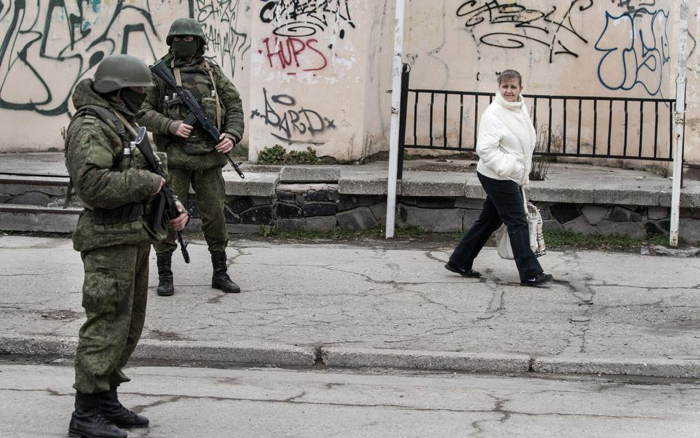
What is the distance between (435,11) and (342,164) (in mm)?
2425

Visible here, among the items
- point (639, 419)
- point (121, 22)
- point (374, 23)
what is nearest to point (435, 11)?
point (374, 23)

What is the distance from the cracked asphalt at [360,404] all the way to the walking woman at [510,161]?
2.12 m

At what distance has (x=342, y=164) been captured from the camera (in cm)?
1248

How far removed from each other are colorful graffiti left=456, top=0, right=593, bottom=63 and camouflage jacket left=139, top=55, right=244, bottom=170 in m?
5.87

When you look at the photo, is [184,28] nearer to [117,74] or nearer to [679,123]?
[117,74]

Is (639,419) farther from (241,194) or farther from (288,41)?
(288,41)

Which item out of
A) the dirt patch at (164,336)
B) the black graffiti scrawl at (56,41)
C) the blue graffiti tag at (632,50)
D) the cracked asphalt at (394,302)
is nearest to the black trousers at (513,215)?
the cracked asphalt at (394,302)

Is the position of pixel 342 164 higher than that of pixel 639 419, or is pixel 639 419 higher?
pixel 342 164

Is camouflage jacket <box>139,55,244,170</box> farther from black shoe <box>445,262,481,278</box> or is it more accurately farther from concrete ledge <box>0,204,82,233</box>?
concrete ledge <box>0,204,82,233</box>

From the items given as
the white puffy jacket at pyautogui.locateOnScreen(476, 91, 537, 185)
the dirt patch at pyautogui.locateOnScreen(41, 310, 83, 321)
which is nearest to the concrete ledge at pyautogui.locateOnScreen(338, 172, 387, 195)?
the white puffy jacket at pyautogui.locateOnScreen(476, 91, 537, 185)

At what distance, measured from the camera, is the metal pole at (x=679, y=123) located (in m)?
10.2

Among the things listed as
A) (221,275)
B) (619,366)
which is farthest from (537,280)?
(221,275)

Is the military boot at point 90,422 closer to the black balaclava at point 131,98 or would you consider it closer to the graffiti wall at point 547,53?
the black balaclava at point 131,98

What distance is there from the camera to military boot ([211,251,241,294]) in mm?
8523
